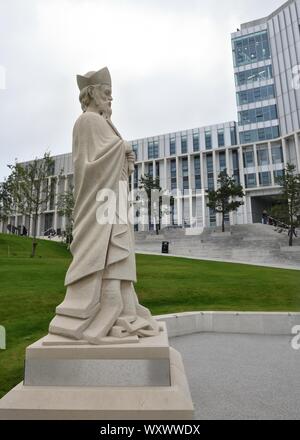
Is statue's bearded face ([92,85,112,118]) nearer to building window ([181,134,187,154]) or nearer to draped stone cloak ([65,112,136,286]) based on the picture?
draped stone cloak ([65,112,136,286])

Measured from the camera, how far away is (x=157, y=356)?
3.22m

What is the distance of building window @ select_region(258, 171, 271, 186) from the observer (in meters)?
49.5

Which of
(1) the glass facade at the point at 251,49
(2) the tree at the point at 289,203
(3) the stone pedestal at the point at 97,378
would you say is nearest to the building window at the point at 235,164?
(1) the glass facade at the point at 251,49

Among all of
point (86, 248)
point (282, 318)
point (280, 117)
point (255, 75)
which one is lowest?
point (282, 318)

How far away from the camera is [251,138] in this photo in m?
52.2

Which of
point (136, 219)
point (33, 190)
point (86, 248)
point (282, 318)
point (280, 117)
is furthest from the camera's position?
point (136, 219)

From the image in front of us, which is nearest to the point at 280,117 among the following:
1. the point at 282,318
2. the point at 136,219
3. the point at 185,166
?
the point at 185,166

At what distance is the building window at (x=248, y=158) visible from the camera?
5203cm

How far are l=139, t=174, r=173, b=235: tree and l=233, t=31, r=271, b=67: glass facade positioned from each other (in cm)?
2940

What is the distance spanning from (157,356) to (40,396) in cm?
123

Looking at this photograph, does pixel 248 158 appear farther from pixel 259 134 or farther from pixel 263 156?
pixel 259 134

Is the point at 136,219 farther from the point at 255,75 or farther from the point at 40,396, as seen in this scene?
the point at 40,396

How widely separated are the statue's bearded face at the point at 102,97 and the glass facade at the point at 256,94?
54033mm

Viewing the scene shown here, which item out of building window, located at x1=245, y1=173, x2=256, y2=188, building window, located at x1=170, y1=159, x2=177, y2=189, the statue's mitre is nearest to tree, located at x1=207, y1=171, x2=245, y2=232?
building window, located at x1=245, y1=173, x2=256, y2=188
